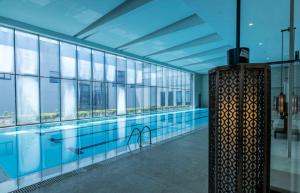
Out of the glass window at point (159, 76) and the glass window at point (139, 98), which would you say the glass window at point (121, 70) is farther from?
the glass window at point (159, 76)

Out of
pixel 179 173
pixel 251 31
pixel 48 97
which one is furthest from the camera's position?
pixel 48 97

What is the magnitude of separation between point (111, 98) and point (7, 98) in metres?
5.89

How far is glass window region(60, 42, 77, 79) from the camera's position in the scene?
10141 mm

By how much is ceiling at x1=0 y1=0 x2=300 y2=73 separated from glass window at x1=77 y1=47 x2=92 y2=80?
1.42 meters

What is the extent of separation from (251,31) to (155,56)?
756 cm

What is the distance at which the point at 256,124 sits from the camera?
0.85 meters

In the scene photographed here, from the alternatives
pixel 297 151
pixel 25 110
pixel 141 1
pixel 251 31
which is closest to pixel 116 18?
pixel 141 1

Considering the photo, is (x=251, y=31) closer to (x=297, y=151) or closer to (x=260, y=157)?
(x=297, y=151)

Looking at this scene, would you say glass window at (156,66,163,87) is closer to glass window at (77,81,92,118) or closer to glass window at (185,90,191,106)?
glass window at (185,90,191,106)

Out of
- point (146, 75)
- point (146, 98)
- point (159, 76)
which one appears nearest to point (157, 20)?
point (146, 75)

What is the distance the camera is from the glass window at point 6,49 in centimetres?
807

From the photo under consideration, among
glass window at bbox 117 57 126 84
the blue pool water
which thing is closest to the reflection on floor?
the blue pool water

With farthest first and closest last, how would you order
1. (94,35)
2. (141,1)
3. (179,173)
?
(94,35), (141,1), (179,173)

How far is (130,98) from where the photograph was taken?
14.2m
